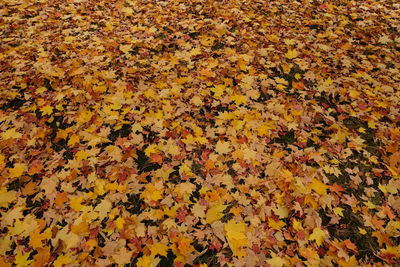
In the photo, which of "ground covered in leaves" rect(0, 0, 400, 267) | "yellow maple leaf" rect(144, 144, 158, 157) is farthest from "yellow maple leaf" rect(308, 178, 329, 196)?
"yellow maple leaf" rect(144, 144, 158, 157)

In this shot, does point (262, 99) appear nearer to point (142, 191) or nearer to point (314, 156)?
point (314, 156)

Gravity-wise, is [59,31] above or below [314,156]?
above

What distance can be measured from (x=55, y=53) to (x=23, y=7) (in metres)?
2.00

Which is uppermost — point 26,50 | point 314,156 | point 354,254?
point 26,50

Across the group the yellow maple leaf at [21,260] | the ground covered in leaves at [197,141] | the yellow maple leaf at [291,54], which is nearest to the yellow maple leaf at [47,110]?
the ground covered in leaves at [197,141]

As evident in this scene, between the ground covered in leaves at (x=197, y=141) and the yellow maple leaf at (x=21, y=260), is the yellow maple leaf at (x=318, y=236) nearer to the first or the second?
the ground covered in leaves at (x=197, y=141)

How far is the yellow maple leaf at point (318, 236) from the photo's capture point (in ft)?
8.52

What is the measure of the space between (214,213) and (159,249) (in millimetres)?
622

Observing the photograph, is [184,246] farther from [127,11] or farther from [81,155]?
[127,11]

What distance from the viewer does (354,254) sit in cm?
255

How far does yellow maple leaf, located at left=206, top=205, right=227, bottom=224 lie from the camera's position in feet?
8.90

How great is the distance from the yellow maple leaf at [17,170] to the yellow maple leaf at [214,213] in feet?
6.65

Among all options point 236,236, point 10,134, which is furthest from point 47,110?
point 236,236

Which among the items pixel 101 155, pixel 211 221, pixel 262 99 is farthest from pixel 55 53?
pixel 211 221
